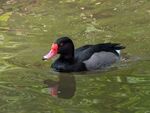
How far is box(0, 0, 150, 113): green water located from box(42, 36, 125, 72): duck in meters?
0.23

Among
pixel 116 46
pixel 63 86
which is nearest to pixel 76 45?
pixel 116 46

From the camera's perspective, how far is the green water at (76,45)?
9.70 metres

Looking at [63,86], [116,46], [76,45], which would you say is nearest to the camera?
[63,86]

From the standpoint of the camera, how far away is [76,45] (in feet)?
45.3

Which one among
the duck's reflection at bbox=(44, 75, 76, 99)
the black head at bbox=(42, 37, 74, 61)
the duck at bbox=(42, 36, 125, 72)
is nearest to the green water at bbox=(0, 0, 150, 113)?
the duck's reflection at bbox=(44, 75, 76, 99)

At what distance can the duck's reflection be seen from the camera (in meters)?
10.4

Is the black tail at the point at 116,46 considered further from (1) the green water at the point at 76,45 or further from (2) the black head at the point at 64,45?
(2) the black head at the point at 64,45

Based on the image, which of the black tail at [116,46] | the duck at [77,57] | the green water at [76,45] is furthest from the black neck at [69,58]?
the black tail at [116,46]

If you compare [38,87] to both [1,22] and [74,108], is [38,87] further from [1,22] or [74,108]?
[1,22]

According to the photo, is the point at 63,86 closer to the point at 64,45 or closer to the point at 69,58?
the point at 69,58

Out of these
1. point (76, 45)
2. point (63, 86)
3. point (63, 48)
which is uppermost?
point (63, 48)

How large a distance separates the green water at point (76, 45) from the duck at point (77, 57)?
8.9 inches

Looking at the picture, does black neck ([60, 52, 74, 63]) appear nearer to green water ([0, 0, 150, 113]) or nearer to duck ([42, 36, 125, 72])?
duck ([42, 36, 125, 72])

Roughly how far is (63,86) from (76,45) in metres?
2.81
